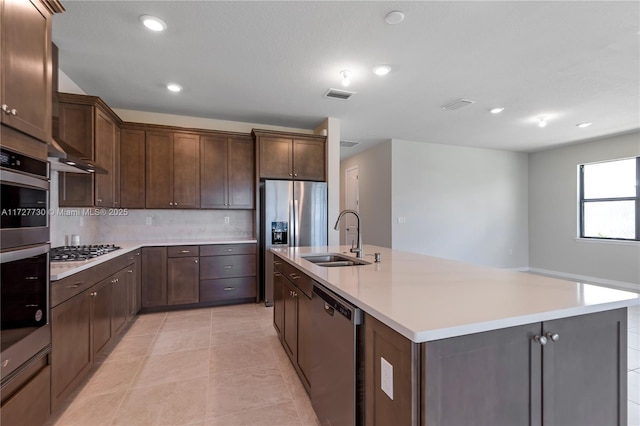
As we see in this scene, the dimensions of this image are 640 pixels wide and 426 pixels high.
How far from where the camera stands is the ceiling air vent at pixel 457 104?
→ 3670mm

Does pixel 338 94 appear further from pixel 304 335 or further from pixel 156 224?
pixel 156 224

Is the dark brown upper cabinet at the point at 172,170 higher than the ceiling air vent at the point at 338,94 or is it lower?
lower

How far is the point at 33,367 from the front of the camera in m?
1.50

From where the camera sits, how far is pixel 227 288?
392 cm

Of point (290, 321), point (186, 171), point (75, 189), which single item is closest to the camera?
point (290, 321)

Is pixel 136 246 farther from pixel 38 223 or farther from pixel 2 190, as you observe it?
pixel 2 190

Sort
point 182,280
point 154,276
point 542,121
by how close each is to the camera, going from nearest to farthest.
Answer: point 154,276 → point 182,280 → point 542,121

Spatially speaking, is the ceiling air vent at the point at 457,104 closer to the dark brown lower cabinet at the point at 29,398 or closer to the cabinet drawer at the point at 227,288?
the cabinet drawer at the point at 227,288

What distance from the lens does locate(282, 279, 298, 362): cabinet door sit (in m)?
2.17

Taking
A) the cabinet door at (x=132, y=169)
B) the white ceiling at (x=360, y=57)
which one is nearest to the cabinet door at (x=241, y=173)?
the white ceiling at (x=360, y=57)

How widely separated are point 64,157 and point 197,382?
1.78 metres

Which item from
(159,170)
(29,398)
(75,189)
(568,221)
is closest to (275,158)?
(159,170)

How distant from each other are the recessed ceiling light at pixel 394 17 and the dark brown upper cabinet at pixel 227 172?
2.62m

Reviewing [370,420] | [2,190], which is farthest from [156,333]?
[370,420]
